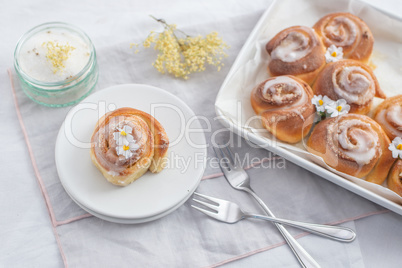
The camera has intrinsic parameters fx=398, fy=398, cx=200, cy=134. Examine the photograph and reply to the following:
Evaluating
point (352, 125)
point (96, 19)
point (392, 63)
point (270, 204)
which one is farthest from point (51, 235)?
point (392, 63)

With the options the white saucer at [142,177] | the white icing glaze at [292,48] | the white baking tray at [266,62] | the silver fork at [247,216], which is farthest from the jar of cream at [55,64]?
the white icing glaze at [292,48]

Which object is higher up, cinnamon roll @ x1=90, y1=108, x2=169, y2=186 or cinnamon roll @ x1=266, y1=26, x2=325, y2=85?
cinnamon roll @ x1=266, y1=26, x2=325, y2=85

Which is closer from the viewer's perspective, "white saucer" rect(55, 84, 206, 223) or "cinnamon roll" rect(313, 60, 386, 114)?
"white saucer" rect(55, 84, 206, 223)

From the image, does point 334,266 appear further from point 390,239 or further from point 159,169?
point 159,169

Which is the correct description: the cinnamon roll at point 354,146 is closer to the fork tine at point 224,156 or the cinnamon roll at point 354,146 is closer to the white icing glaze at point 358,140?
the white icing glaze at point 358,140

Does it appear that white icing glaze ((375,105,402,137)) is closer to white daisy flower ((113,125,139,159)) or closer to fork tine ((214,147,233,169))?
fork tine ((214,147,233,169))

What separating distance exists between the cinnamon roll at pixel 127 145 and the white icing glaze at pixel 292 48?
0.66 m

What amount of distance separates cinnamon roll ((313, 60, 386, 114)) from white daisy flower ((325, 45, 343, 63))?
0.05 m

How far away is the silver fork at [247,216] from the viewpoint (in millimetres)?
1691

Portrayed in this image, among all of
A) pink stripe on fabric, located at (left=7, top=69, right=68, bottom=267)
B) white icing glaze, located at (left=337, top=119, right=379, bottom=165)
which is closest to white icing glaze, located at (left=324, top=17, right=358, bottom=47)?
white icing glaze, located at (left=337, top=119, right=379, bottom=165)

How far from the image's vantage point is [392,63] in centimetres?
199

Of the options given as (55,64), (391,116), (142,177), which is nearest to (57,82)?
(55,64)

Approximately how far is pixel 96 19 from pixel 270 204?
1.33m

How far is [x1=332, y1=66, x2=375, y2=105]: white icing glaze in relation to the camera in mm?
1773
